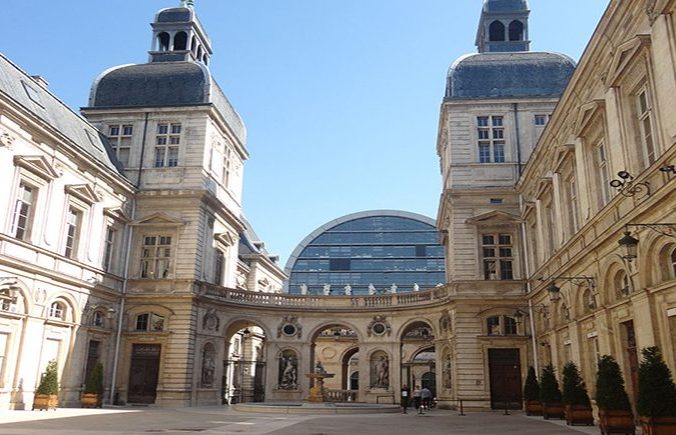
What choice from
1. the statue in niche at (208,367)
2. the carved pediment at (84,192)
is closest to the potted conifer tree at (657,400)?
the carved pediment at (84,192)

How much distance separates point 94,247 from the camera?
→ 2888 centimetres

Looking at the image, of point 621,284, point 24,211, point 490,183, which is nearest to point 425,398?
point 490,183

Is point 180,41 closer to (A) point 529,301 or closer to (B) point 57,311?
(B) point 57,311

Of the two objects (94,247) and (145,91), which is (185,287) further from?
(145,91)

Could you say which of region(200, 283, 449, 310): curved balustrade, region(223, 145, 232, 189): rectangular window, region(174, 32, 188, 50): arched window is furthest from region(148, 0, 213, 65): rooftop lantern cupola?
region(200, 283, 449, 310): curved balustrade

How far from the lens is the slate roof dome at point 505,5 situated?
131 ft

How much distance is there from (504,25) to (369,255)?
1457 inches

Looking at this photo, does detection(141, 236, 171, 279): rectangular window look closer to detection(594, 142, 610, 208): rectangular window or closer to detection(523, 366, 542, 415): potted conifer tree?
detection(523, 366, 542, 415): potted conifer tree

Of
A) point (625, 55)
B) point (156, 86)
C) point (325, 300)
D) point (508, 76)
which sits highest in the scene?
point (508, 76)

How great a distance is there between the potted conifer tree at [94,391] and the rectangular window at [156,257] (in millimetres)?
5767

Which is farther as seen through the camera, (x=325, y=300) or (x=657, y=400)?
(x=325, y=300)

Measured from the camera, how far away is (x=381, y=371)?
35.4 m

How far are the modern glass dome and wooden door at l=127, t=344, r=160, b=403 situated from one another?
130ft

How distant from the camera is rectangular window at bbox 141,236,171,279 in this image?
105ft
